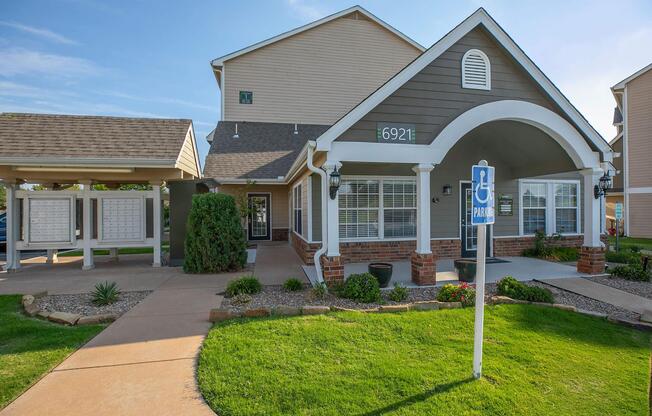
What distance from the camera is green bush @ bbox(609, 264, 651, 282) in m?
7.02

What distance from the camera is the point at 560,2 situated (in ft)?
24.3

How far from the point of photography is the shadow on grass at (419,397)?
2.64 meters

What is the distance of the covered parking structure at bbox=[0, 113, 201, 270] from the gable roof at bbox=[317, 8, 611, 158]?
15.5ft

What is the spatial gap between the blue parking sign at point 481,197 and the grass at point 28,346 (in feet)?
15.0

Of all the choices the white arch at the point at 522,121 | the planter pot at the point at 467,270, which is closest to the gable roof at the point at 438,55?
the white arch at the point at 522,121

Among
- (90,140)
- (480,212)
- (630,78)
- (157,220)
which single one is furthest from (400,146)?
(630,78)

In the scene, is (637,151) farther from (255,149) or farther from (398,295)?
(255,149)

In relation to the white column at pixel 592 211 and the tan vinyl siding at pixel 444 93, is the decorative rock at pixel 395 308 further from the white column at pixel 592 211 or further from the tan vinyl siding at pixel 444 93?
the white column at pixel 592 211

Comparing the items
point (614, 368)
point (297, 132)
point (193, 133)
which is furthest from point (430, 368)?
point (297, 132)

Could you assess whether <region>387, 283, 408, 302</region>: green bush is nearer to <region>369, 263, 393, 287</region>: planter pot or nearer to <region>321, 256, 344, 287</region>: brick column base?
<region>369, 263, 393, 287</region>: planter pot

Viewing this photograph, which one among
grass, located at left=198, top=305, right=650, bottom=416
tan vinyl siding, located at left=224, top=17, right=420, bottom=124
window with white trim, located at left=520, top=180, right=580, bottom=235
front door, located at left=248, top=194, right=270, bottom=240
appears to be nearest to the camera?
grass, located at left=198, top=305, right=650, bottom=416

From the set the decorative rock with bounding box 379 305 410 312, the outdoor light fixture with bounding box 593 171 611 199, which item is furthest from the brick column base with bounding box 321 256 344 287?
the outdoor light fixture with bounding box 593 171 611 199

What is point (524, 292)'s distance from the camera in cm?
554

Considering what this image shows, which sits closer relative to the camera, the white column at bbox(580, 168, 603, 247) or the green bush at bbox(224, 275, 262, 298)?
the green bush at bbox(224, 275, 262, 298)
